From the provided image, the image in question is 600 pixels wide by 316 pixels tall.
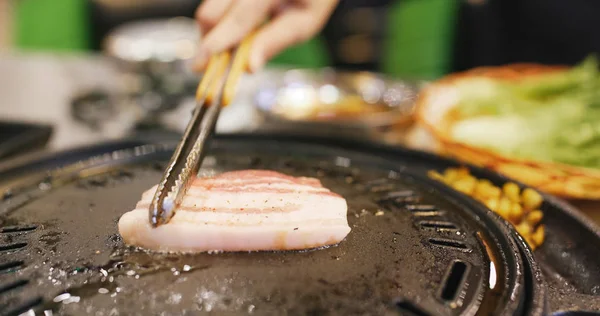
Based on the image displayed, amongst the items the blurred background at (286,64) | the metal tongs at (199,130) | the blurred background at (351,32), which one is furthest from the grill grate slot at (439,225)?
the blurred background at (351,32)

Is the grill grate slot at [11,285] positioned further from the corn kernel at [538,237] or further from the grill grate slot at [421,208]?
the corn kernel at [538,237]

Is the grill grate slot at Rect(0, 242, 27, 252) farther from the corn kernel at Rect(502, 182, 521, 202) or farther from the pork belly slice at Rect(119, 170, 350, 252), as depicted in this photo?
the corn kernel at Rect(502, 182, 521, 202)

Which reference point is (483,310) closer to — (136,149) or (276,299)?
(276,299)

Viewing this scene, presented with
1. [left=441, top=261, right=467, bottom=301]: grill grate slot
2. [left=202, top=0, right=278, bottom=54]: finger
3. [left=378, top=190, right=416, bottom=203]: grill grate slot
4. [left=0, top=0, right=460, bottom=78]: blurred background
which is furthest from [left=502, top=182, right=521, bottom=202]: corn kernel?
[left=0, top=0, right=460, bottom=78]: blurred background

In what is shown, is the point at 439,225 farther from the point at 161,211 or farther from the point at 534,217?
the point at 161,211

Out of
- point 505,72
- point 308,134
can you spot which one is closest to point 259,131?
point 308,134

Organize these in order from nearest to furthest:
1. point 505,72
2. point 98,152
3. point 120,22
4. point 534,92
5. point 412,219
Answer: point 412,219 → point 98,152 → point 534,92 → point 505,72 → point 120,22
